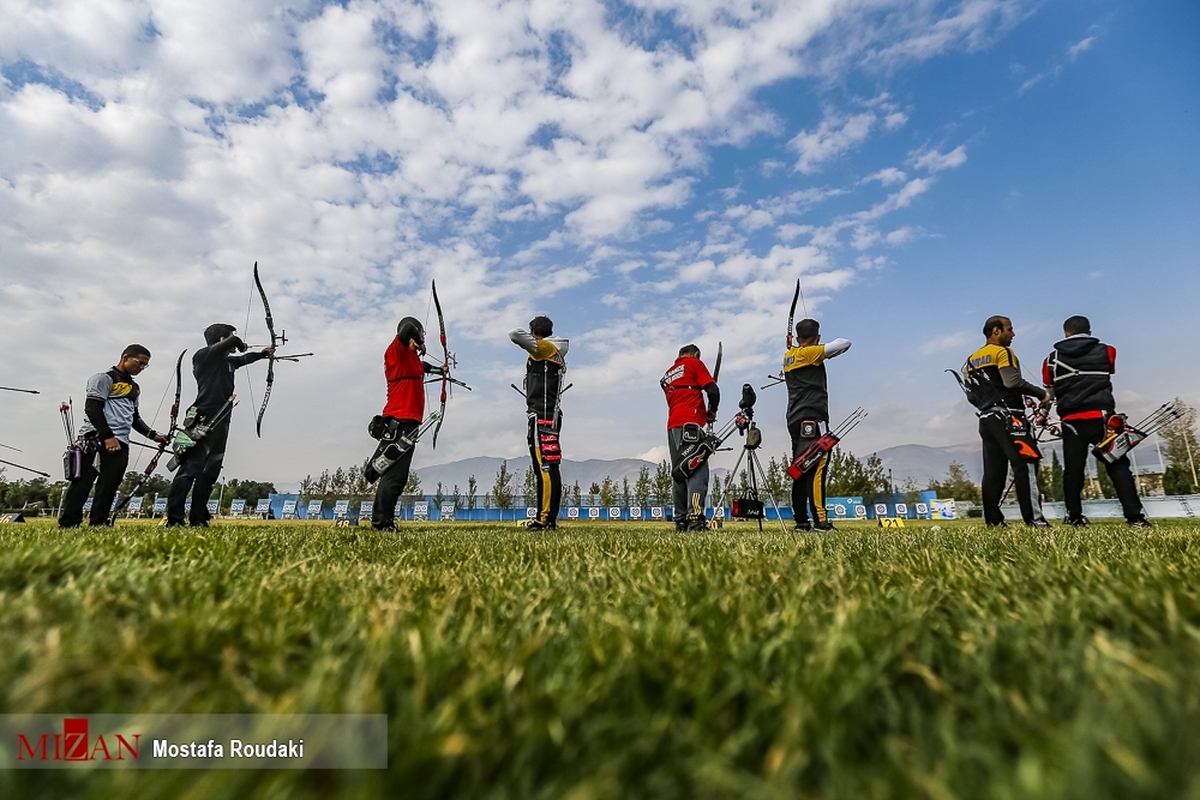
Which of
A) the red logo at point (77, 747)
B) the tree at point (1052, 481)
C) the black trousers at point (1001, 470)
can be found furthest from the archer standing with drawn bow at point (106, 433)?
the tree at point (1052, 481)

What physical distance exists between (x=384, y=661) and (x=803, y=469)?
693 cm

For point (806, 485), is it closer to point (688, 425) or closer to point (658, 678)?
point (688, 425)

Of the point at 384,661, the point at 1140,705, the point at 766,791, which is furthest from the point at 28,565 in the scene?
the point at 1140,705

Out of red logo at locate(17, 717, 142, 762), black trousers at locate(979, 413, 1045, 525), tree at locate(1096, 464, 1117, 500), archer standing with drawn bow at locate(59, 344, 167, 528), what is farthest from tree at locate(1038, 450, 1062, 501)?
red logo at locate(17, 717, 142, 762)

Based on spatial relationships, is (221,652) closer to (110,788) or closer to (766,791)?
(110,788)

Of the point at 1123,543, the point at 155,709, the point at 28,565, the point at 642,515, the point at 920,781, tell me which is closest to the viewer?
the point at 920,781

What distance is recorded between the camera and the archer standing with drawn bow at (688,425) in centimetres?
891

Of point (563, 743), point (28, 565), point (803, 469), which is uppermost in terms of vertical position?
point (803, 469)

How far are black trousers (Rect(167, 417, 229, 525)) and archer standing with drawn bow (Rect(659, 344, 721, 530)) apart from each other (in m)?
6.34

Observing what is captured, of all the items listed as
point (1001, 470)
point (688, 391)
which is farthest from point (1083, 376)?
point (688, 391)

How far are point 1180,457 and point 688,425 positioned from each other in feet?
223

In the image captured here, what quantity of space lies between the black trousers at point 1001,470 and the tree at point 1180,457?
175 feet

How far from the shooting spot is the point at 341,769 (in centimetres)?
75

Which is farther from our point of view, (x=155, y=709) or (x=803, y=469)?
(x=803, y=469)
